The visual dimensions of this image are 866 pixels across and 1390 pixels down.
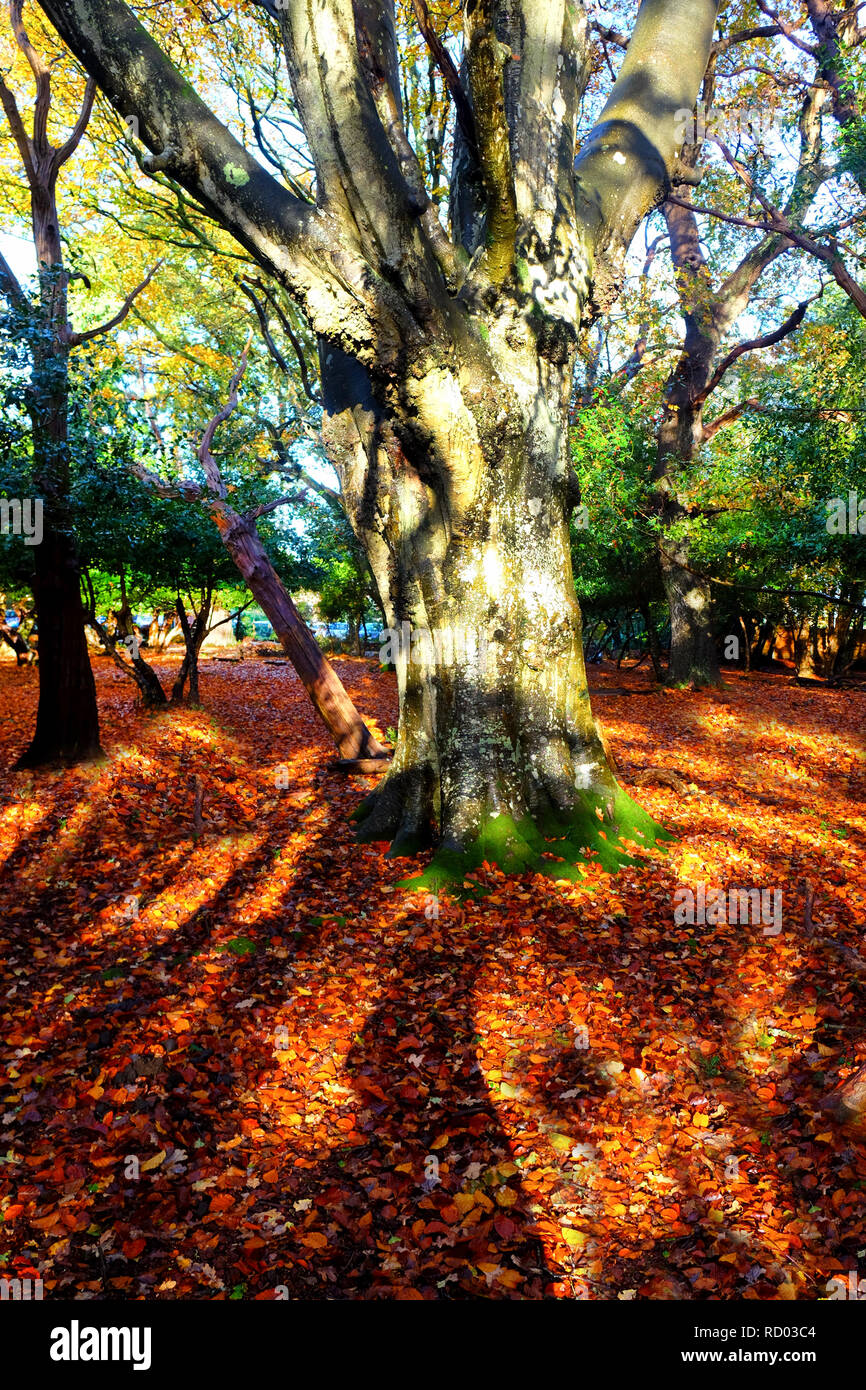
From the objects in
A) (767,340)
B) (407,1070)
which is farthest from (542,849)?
(767,340)

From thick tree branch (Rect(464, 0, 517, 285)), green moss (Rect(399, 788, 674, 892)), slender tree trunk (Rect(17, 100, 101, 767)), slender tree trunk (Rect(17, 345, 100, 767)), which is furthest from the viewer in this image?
slender tree trunk (Rect(17, 345, 100, 767))

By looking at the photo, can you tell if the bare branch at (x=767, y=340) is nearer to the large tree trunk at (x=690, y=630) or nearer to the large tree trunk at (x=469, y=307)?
the large tree trunk at (x=690, y=630)

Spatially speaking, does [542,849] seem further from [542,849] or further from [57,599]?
[57,599]

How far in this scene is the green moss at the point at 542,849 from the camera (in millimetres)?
5574

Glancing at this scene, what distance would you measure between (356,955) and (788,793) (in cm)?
606

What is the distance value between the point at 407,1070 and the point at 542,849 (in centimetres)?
233

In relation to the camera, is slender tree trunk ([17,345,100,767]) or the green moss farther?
slender tree trunk ([17,345,100,767])

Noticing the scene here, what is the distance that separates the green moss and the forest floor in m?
0.17

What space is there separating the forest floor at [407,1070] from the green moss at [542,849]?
17 cm

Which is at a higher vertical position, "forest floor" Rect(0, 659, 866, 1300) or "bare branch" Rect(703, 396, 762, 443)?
"bare branch" Rect(703, 396, 762, 443)

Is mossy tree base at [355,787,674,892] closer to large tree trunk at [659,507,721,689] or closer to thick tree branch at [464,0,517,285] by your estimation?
thick tree branch at [464,0,517,285]

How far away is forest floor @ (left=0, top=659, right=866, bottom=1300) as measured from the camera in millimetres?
2666

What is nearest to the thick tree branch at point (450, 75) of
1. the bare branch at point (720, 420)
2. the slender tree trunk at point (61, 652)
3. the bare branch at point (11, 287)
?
the bare branch at point (11, 287)

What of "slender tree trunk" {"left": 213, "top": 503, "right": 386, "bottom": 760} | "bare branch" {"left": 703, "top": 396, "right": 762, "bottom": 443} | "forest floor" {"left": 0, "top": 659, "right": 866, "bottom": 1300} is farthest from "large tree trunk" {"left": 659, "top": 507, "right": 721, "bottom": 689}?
"forest floor" {"left": 0, "top": 659, "right": 866, "bottom": 1300}
